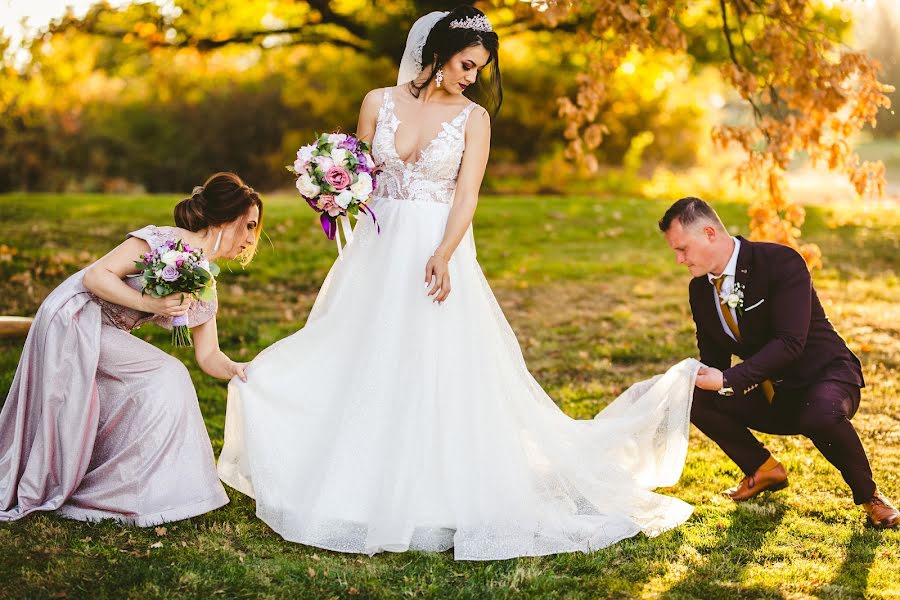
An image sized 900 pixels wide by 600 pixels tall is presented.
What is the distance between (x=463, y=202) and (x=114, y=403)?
1922 mm

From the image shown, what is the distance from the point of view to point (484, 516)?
4211mm

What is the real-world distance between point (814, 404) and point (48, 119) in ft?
53.7

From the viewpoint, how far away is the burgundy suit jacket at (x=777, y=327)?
14.5ft

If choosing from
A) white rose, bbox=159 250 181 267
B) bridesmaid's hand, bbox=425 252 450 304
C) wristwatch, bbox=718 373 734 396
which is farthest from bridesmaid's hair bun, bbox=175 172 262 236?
wristwatch, bbox=718 373 734 396

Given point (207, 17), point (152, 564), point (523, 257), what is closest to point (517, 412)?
point (152, 564)

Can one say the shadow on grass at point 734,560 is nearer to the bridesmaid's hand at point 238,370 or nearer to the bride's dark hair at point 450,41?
the bridesmaid's hand at point 238,370

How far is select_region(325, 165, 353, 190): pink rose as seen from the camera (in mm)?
4211

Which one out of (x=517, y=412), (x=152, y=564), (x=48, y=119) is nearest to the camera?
(x=152, y=564)

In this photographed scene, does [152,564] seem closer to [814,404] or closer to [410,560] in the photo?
[410,560]

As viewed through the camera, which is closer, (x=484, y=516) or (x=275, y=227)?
(x=484, y=516)

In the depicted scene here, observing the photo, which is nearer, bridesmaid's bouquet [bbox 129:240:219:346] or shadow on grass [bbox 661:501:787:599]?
shadow on grass [bbox 661:501:787:599]

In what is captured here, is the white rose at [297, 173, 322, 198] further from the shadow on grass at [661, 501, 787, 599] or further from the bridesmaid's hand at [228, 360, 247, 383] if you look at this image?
the shadow on grass at [661, 501, 787, 599]

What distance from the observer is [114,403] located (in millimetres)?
4395

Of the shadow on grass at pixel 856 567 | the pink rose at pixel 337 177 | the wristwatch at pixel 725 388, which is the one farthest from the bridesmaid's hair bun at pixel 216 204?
the shadow on grass at pixel 856 567
